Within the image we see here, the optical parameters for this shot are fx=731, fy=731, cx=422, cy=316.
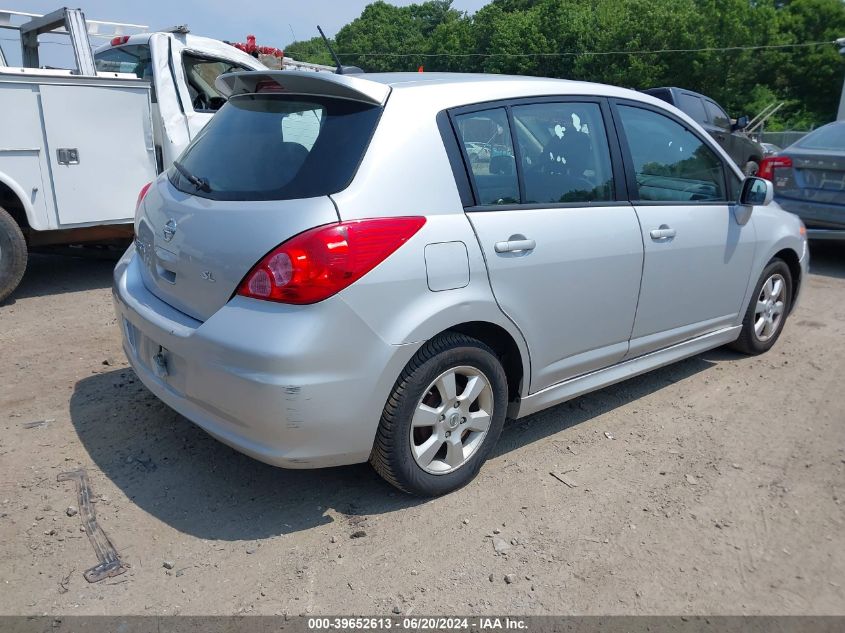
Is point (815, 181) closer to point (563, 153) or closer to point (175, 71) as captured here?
point (563, 153)

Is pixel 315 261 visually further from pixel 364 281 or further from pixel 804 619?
pixel 804 619

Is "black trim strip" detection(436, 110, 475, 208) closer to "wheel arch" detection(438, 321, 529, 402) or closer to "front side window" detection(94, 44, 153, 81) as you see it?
"wheel arch" detection(438, 321, 529, 402)

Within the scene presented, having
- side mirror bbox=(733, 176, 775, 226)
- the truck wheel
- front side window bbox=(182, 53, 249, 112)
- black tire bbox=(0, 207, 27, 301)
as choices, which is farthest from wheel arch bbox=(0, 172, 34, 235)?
the truck wheel

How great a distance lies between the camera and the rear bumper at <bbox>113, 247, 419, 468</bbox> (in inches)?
105

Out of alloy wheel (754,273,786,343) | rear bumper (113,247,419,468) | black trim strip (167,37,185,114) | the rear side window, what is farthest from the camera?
the rear side window

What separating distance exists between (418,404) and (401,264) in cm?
Result: 60

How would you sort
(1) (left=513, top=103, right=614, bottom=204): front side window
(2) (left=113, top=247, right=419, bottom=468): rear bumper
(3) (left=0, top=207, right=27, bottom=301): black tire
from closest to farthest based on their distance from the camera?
(2) (left=113, top=247, right=419, bottom=468): rear bumper
(1) (left=513, top=103, right=614, bottom=204): front side window
(3) (left=0, top=207, right=27, bottom=301): black tire

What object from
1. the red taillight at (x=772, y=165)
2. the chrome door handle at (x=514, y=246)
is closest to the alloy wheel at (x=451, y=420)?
the chrome door handle at (x=514, y=246)

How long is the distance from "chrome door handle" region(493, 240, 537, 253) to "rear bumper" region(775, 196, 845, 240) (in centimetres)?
542

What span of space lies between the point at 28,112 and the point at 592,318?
4491 millimetres

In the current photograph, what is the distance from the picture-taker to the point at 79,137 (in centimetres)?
580

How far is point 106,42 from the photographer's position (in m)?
7.67

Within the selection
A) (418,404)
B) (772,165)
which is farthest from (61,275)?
(772,165)

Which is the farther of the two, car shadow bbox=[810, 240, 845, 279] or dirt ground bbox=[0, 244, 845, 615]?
car shadow bbox=[810, 240, 845, 279]
